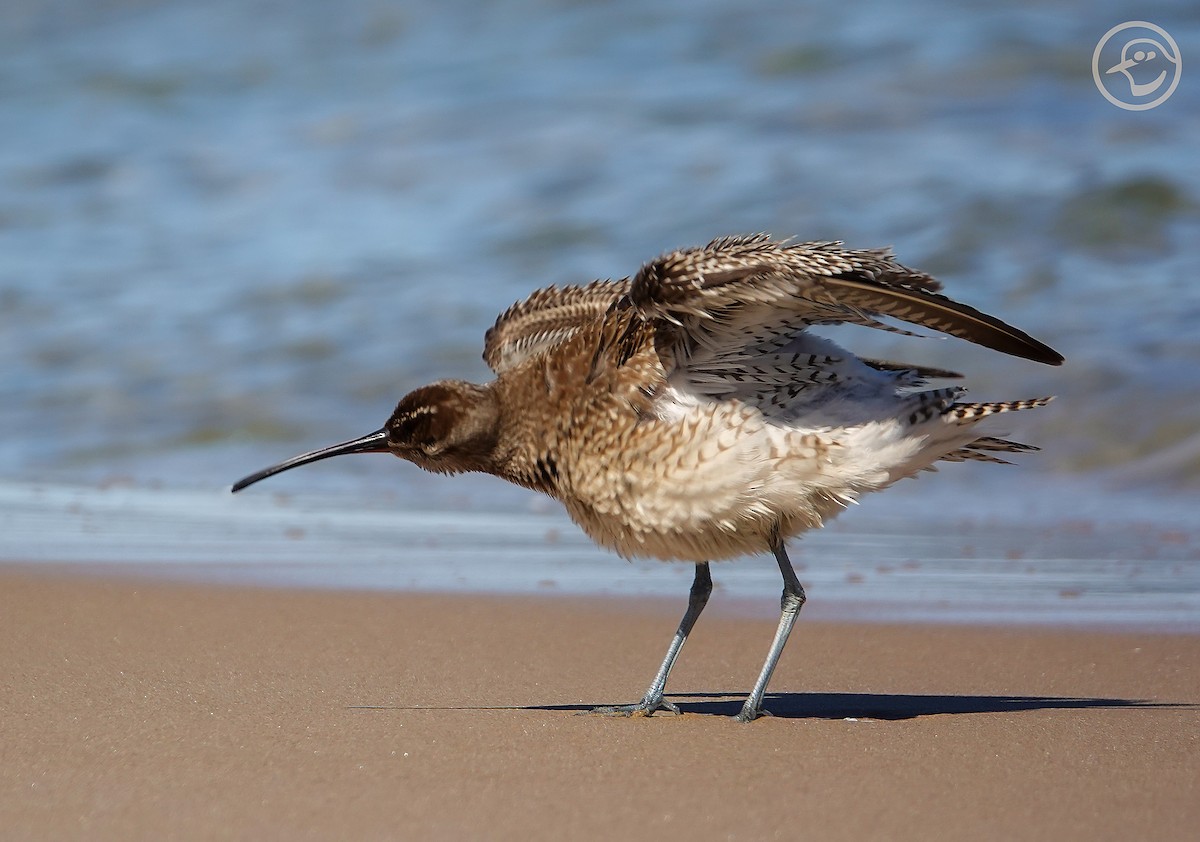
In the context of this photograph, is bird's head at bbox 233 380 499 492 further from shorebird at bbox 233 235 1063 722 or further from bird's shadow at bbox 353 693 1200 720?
bird's shadow at bbox 353 693 1200 720

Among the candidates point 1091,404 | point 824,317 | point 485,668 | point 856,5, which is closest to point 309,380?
point 1091,404

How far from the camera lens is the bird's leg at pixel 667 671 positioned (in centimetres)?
456

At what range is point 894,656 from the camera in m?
5.36

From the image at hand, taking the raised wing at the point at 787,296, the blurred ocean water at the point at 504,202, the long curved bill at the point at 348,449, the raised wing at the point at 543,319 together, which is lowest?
the blurred ocean water at the point at 504,202

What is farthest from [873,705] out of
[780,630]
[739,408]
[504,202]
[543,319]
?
[504,202]

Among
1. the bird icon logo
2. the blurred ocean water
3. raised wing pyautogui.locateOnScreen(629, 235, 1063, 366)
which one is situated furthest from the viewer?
the bird icon logo

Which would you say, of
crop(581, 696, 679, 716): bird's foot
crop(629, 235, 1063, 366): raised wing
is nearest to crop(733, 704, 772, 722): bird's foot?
crop(581, 696, 679, 716): bird's foot

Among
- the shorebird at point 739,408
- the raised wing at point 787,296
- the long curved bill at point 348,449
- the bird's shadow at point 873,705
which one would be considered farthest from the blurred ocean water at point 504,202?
the raised wing at point 787,296

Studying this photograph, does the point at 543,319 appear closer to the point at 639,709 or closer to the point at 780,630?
the point at 780,630

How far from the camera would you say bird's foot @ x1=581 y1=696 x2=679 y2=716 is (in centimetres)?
455

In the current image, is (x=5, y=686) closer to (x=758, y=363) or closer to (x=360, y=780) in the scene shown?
(x=360, y=780)

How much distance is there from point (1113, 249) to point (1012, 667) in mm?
6235

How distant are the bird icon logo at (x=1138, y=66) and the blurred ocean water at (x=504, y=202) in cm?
16

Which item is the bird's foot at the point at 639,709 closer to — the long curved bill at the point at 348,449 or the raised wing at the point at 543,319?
the long curved bill at the point at 348,449
